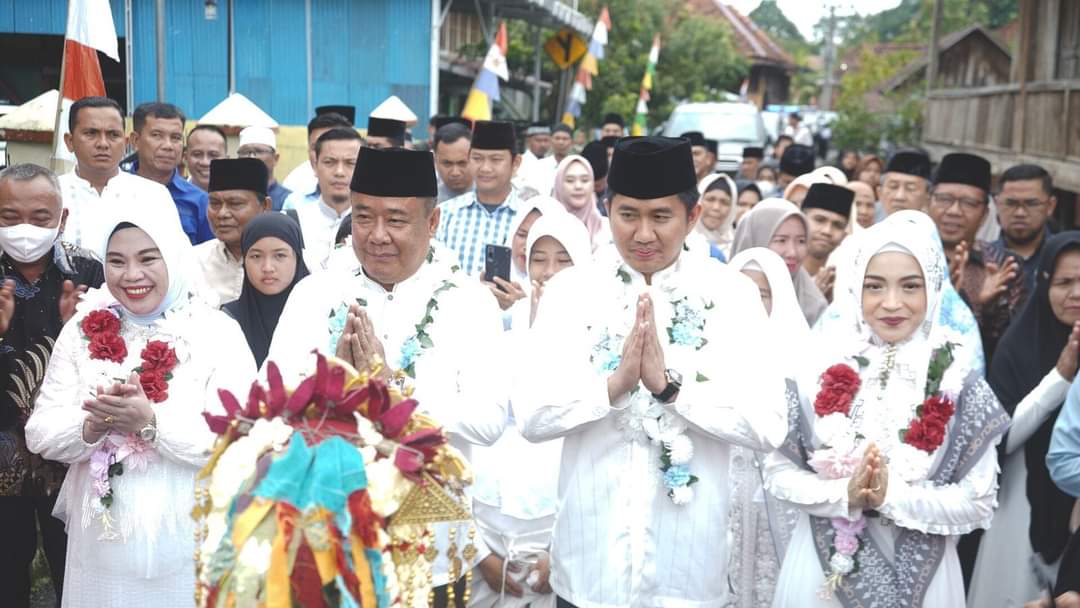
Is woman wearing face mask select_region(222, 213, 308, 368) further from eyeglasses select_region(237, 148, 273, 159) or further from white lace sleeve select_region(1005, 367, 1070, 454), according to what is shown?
eyeglasses select_region(237, 148, 273, 159)

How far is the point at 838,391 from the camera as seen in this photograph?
409cm

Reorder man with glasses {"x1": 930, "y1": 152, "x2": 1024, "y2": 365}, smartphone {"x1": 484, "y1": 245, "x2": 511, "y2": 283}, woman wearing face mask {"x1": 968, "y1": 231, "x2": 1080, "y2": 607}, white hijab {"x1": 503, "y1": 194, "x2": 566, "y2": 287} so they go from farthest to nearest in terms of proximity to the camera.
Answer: man with glasses {"x1": 930, "y1": 152, "x2": 1024, "y2": 365} → smartphone {"x1": 484, "y1": 245, "x2": 511, "y2": 283} → white hijab {"x1": 503, "y1": 194, "x2": 566, "y2": 287} → woman wearing face mask {"x1": 968, "y1": 231, "x2": 1080, "y2": 607}

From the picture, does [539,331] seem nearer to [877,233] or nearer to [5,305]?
[877,233]

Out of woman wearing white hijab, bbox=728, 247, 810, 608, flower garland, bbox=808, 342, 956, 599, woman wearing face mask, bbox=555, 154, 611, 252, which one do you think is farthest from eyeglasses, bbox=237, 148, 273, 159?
flower garland, bbox=808, 342, 956, 599

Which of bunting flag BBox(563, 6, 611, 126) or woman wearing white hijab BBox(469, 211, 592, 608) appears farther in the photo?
bunting flag BBox(563, 6, 611, 126)

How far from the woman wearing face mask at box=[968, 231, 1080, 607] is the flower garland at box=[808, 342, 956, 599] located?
0.93 meters

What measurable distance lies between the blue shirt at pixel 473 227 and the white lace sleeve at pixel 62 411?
343cm

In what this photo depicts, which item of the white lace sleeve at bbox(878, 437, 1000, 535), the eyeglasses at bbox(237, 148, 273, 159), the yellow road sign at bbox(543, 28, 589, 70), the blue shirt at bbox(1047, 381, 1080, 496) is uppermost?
the yellow road sign at bbox(543, 28, 589, 70)

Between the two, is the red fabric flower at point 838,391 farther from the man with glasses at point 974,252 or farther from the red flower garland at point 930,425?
the man with glasses at point 974,252

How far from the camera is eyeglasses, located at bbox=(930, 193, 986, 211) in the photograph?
22.4 ft

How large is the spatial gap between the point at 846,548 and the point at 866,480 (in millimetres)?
320

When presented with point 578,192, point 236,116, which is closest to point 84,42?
point 578,192

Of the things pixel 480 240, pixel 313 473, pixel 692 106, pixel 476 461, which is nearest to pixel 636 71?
pixel 692 106

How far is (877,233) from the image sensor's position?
4.18 metres
